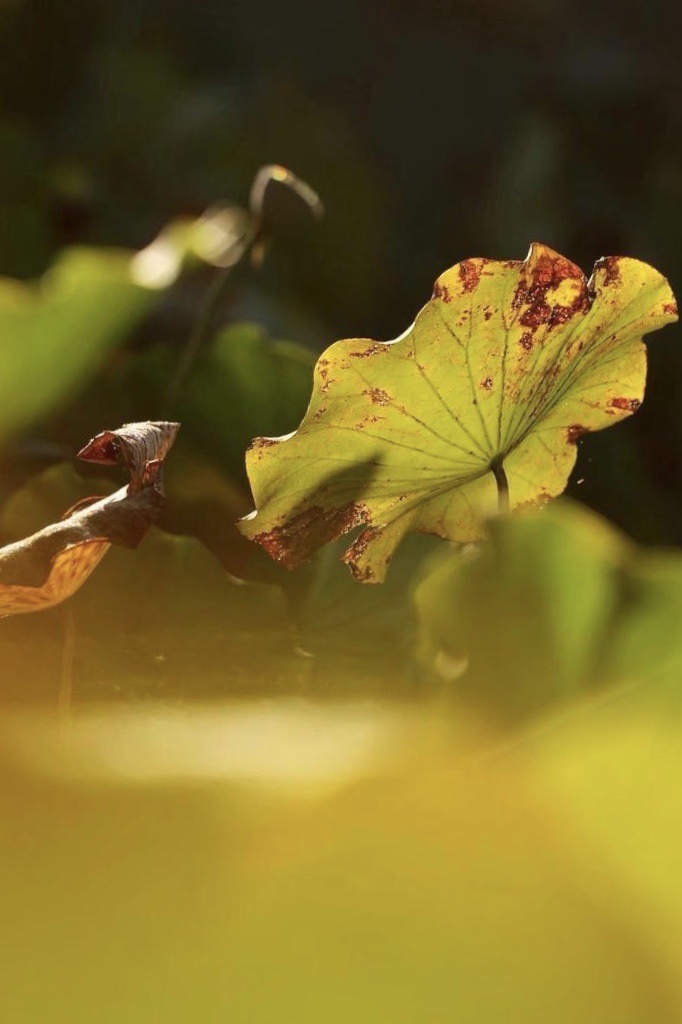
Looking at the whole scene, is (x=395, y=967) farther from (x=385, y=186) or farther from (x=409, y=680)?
(x=385, y=186)

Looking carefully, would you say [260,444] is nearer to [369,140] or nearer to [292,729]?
[292,729]

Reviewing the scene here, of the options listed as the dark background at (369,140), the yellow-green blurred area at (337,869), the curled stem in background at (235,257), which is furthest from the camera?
the dark background at (369,140)

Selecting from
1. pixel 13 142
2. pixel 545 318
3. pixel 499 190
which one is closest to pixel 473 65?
pixel 499 190

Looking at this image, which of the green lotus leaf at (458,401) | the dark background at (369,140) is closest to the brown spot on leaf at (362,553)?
the green lotus leaf at (458,401)

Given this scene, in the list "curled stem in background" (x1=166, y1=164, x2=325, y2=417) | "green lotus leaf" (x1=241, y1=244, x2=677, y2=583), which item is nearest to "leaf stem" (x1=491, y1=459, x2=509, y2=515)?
"green lotus leaf" (x1=241, y1=244, x2=677, y2=583)

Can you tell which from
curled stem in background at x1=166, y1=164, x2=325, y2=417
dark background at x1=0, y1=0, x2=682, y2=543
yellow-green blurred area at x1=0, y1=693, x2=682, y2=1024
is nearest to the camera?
yellow-green blurred area at x1=0, y1=693, x2=682, y2=1024

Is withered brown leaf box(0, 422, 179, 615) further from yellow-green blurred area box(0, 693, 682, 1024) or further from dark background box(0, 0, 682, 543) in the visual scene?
dark background box(0, 0, 682, 543)

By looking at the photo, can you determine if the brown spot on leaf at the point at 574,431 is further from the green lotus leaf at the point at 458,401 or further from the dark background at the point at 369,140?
the dark background at the point at 369,140
